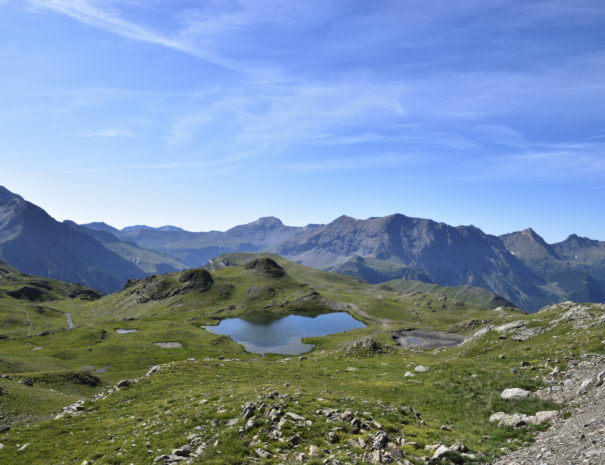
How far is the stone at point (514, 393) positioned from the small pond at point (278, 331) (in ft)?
337

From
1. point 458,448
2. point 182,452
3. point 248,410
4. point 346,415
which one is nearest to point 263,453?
point 248,410

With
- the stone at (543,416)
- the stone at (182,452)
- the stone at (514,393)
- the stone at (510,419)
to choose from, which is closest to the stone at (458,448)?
the stone at (510,419)

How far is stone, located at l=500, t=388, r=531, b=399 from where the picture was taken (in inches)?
1075

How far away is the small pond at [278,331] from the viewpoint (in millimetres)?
137000

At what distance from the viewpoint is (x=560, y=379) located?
29125 mm

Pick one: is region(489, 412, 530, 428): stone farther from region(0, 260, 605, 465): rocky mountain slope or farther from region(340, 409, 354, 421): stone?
region(340, 409, 354, 421): stone

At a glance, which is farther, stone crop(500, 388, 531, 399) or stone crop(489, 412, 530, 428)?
stone crop(500, 388, 531, 399)

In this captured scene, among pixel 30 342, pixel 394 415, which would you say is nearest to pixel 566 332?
pixel 394 415

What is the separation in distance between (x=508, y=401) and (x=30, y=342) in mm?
185150

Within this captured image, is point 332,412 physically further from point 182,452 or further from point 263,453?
point 182,452

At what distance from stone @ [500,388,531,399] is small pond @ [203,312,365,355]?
10270 centimetres

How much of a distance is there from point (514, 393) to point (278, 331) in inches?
5918

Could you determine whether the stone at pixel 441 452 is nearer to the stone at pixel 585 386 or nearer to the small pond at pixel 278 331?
the stone at pixel 585 386

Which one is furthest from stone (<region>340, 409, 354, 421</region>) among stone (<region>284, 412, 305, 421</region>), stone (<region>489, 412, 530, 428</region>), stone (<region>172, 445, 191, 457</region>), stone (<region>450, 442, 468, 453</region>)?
stone (<region>489, 412, 530, 428</region>)
